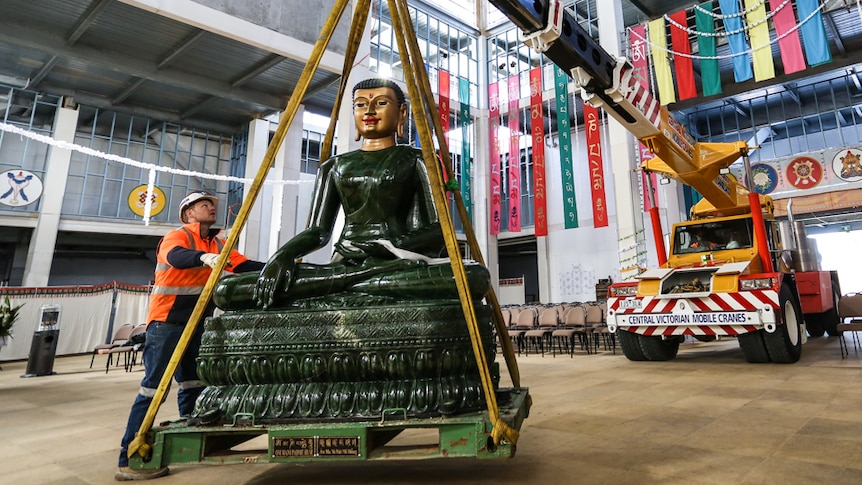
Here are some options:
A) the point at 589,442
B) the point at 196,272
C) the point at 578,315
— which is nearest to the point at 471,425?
the point at 589,442

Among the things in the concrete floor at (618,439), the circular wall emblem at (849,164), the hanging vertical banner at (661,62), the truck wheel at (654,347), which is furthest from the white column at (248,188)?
the circular wall emblem at (849,164)

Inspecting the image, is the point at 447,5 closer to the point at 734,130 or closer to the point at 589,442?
the point at 734,130

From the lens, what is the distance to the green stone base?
5.39 feet

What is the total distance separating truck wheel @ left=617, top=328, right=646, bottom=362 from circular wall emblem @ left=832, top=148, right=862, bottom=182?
9846 mm

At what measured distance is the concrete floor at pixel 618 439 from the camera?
68.7 inches

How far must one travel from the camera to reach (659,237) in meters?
5.91

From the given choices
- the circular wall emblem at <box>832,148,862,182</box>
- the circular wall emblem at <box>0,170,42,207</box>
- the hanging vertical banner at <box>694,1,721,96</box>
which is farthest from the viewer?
the circular wall emblem at <box>0,170,42,207</box>

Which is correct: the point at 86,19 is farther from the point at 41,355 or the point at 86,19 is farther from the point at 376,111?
the point at 376,111

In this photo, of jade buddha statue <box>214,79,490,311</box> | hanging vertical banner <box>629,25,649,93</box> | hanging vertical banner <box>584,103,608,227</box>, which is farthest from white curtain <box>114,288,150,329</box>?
hanging vertical banner <box>629,25,649,93</box>

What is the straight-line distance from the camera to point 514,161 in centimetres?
1363

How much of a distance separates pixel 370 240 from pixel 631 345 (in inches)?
186

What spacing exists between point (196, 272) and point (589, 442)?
2233mm

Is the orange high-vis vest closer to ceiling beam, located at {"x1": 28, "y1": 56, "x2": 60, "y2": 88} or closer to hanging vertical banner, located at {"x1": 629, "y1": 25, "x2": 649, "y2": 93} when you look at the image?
hanging vertical banner, located at {"x1": 629, "y1": 25, "x2": 649, "y2": 93}

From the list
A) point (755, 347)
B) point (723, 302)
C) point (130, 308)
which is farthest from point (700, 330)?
point (130, 308)
